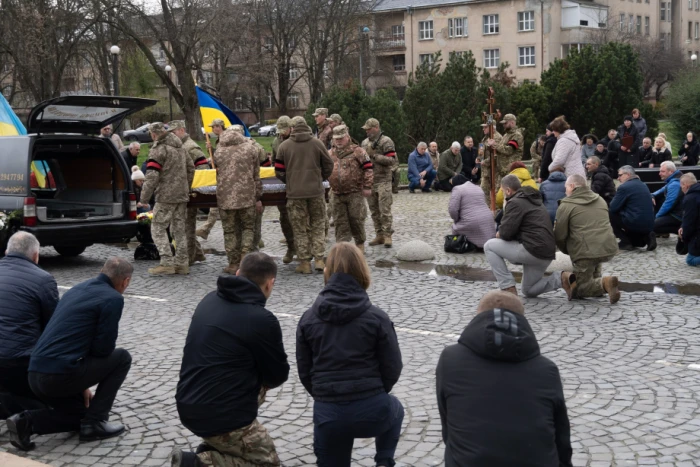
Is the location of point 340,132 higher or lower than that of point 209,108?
lower

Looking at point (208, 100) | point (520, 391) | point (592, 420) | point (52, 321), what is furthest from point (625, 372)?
point (208, 100)

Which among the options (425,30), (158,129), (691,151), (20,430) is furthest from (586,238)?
(425,30)

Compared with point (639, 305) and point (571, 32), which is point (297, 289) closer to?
point (639, 305)

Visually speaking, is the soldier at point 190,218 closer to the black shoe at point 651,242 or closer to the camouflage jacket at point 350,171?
the camouflage jacket at point 350,171

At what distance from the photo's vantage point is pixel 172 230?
39.2 ft

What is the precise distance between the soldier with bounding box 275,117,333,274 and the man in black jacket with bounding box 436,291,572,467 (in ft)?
26.1

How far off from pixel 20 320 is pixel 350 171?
688cm

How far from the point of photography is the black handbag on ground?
13594 mm

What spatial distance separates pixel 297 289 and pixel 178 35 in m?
36.3

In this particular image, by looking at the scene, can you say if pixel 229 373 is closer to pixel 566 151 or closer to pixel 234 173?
pixel 234 173

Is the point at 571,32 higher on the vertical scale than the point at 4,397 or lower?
higher

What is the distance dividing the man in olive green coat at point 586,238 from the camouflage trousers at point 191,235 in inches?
199

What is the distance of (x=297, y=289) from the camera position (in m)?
11.0

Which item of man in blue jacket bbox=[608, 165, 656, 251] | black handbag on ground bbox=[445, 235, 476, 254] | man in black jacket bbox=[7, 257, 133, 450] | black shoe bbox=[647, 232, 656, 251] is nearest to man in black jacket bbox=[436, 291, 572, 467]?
man in black jacket bbox=[7, 257, 133, 450]
